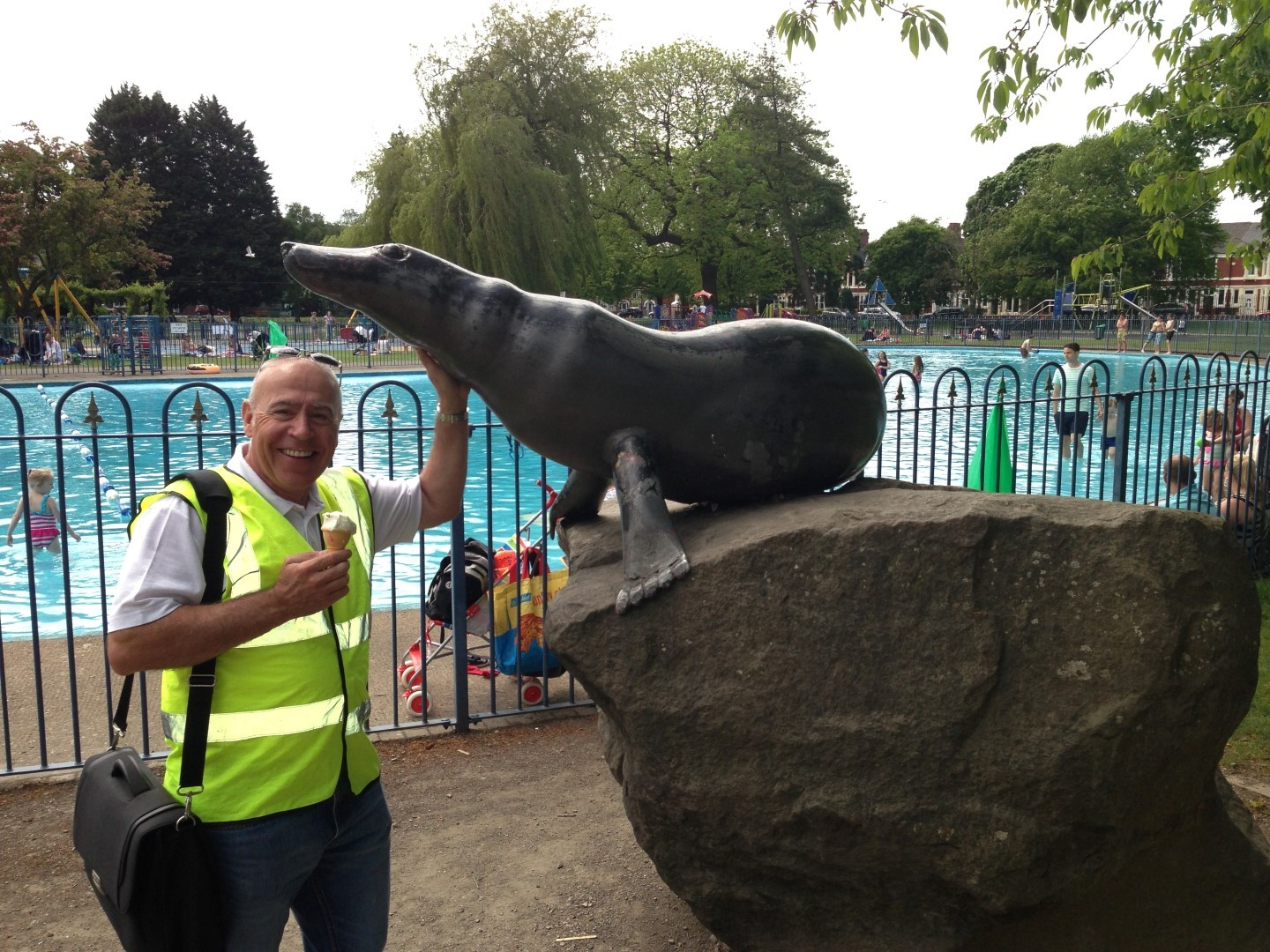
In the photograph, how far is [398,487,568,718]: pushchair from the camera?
555 cm

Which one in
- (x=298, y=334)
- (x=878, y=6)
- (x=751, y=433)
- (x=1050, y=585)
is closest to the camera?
(x=1050, y=585)

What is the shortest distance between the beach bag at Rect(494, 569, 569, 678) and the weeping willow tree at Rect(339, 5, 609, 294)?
21673mm

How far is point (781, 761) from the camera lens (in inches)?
109

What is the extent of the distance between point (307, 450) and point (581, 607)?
3.21ft

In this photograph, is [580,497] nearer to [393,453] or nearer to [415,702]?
[415,702]

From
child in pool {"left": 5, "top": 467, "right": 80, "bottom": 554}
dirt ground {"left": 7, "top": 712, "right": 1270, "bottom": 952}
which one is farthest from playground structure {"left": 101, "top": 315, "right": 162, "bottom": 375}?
dirt ground {"left": 7, "top": 712, "right": 1270, "bottom": 952}

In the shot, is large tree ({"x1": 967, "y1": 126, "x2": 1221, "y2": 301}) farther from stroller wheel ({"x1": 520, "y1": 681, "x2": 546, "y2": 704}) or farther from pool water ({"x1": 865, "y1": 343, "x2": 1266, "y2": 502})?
stroller wheel ({"x1": 520, "y1": 681, "x2": 546, "y2": 704})

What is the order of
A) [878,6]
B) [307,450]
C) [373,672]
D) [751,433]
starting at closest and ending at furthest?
[307,450] < [751,433] < [878,6] < [373,672]

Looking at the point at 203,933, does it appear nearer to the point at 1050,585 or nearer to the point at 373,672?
the point at 1050,585

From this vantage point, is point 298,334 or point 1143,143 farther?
point 1143,143

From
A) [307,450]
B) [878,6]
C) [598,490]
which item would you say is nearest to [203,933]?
[307,450]

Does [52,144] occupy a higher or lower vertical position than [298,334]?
higher

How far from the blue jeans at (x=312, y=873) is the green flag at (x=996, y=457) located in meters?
4.95

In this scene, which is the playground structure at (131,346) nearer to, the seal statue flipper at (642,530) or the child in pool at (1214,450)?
the child in pool at (1214,450)
